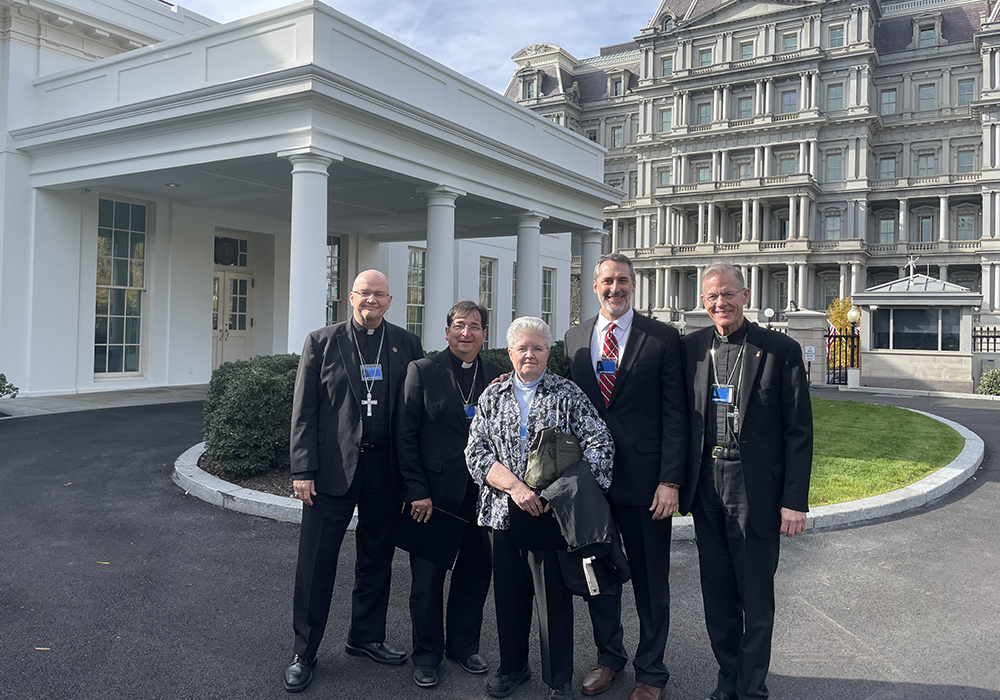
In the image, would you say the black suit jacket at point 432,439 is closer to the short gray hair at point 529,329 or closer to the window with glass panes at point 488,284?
the short gray hair at point 529,329

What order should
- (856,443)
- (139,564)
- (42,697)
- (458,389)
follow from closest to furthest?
1. (42,697)
2. (458,389)
3. (139,564)
4. (856,443)

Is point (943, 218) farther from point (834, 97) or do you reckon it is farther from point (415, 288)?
point (415, 288)

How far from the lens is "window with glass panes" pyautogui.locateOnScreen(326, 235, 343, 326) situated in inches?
802

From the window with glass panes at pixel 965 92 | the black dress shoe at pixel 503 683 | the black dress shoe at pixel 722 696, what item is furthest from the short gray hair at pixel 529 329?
the window with glass panes at pixel 965 92

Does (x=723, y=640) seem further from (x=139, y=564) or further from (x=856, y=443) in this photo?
(x=856, y=443)

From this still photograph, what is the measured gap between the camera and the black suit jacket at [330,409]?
12.1ft

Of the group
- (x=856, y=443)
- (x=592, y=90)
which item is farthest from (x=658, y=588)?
(x=592, y=90)

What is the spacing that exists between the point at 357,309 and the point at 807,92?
59.5 m

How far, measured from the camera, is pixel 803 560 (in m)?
5.52

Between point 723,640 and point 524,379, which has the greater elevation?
point 524,379

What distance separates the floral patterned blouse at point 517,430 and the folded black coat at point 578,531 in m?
0.11

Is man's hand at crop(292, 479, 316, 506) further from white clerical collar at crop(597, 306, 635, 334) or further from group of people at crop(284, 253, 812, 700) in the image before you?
white clerical collar at crop(597, 306, 635, 334)

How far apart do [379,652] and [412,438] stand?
1.17 metres

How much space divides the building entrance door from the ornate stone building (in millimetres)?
42792
